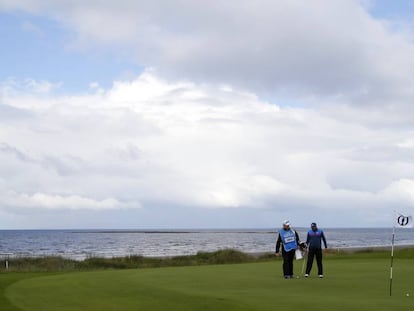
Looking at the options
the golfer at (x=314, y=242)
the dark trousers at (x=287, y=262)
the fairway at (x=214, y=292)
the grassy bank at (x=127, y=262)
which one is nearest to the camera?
the fairway at (x=214, y=292)

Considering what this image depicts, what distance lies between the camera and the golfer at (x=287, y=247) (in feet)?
65.1

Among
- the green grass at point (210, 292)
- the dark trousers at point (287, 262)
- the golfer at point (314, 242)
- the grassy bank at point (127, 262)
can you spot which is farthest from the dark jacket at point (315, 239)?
the grassy bank at point (127, 262)

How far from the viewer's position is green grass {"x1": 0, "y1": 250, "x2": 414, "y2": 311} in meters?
13.2

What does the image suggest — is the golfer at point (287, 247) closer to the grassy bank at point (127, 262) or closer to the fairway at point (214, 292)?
the fairway at point (214, 292)

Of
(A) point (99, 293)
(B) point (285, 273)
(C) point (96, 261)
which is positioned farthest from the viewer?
(C) point (96, 261)

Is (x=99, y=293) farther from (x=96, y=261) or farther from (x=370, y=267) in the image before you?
(x=96, y=261)

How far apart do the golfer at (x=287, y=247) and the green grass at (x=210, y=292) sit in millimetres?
351

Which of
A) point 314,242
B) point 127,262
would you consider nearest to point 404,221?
point 314,242

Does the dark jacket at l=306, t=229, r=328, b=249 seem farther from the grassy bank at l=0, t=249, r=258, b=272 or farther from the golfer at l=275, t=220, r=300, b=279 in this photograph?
the grassy bank at l=0, t=249, r=258, b=272

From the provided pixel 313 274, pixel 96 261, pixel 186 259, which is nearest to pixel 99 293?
pixel 313 274

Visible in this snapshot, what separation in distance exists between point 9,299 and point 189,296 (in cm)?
427

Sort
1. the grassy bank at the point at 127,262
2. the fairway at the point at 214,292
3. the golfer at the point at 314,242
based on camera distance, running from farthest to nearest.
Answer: the grassy bank at the point at 127,262, the golfer at the point at 314,242, the fairway at the point at 214,292

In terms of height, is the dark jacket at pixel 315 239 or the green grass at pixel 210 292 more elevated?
the dark jacket at pixel 315 239

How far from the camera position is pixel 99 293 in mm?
15445
